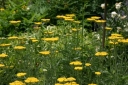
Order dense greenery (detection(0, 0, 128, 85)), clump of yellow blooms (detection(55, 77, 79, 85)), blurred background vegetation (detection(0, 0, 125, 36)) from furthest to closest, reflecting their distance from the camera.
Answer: blurred background vegetation (detection(0, 0, 125, 36)) → dense greenery (detection(0, 0, 128, 85)) → clump of yellow blooms (detection(55, 77, 79, 85))

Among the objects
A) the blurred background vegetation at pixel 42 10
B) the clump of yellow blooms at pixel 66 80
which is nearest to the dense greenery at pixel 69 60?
the clump of yellow blooms at pixel 66 80

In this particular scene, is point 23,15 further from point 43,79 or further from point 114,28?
point 43,79

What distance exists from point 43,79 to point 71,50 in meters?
0.76

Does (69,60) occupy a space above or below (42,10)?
below

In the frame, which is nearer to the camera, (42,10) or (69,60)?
(69,60)

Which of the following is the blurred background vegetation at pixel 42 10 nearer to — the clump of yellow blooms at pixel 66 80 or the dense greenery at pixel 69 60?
the dense greenery at pixel 69 60

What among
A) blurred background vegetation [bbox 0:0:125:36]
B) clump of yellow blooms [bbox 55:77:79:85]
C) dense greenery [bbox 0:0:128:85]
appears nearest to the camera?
clump of yellow blooms [bbox 55:77:79:85]

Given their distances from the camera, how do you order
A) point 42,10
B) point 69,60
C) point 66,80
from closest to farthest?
point 66,80 → point 69,60 → point 42,10

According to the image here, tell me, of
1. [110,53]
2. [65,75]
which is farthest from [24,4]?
[65,75]

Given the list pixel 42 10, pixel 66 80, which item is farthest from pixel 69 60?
pixel 42 10

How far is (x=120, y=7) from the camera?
6.53 m

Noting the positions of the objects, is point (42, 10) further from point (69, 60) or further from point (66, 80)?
point (66, 80)

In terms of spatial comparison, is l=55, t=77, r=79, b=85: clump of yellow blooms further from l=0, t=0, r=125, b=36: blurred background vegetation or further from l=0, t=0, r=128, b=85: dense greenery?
l=0, t=0, r=125, b=36: blurred background vegetation

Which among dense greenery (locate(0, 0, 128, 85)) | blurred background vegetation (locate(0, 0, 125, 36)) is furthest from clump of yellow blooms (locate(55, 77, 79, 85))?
blurred background vegetation (locate(0, 0, 125, 36))
